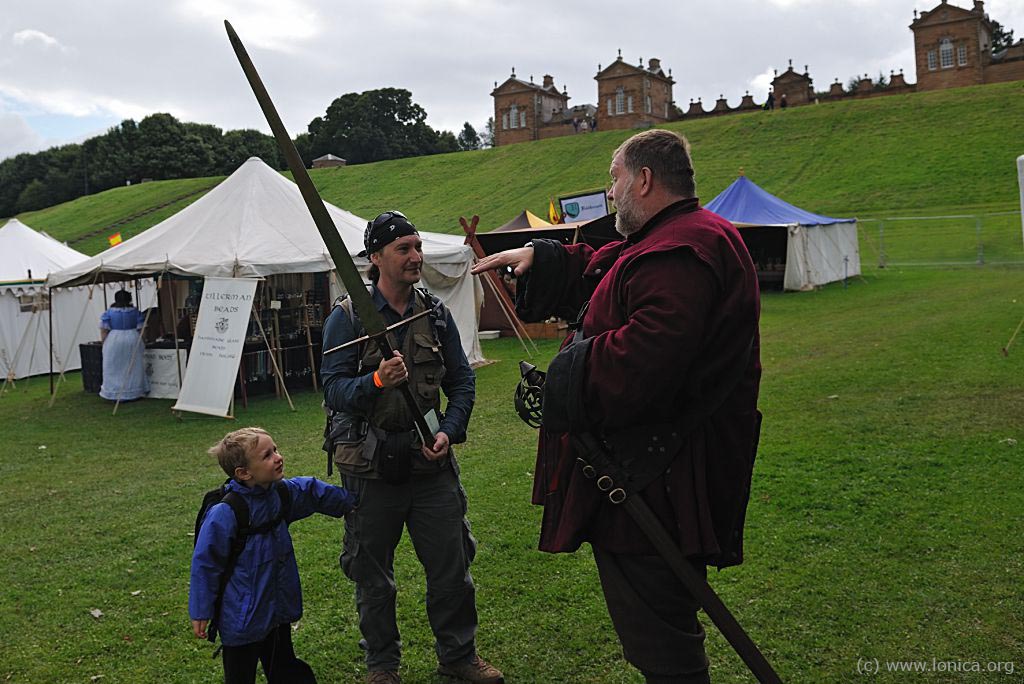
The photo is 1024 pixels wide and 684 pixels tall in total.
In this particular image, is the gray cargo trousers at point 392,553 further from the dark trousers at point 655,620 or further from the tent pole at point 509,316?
the tent pole at point 509,316

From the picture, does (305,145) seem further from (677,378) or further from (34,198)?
(677,378)

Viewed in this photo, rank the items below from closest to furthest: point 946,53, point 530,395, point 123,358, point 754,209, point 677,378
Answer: point 677,378 < point 530,395 < point 123,358 < point 754,209 < point 946,53

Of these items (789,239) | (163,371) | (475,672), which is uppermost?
(789,239)

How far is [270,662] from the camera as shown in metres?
3.49

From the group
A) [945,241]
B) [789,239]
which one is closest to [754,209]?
[789,239]

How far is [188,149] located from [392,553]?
3356 inches

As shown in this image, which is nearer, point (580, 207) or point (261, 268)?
point (261, 268)

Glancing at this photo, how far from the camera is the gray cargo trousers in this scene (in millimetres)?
3666

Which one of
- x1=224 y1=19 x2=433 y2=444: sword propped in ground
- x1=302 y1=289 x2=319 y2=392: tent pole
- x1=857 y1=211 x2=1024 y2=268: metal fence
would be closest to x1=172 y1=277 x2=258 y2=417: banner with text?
x1=302 y1=289 x2=319 y2=392: tent pole

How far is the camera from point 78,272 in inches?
495

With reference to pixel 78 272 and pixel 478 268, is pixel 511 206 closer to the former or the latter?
→ pixel 78 272

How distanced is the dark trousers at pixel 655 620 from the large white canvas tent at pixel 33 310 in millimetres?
14753

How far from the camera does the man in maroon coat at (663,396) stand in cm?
234

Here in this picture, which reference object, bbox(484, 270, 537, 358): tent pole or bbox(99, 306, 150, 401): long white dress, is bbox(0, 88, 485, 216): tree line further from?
bbox(99, 306, 150, 401): long white dress
